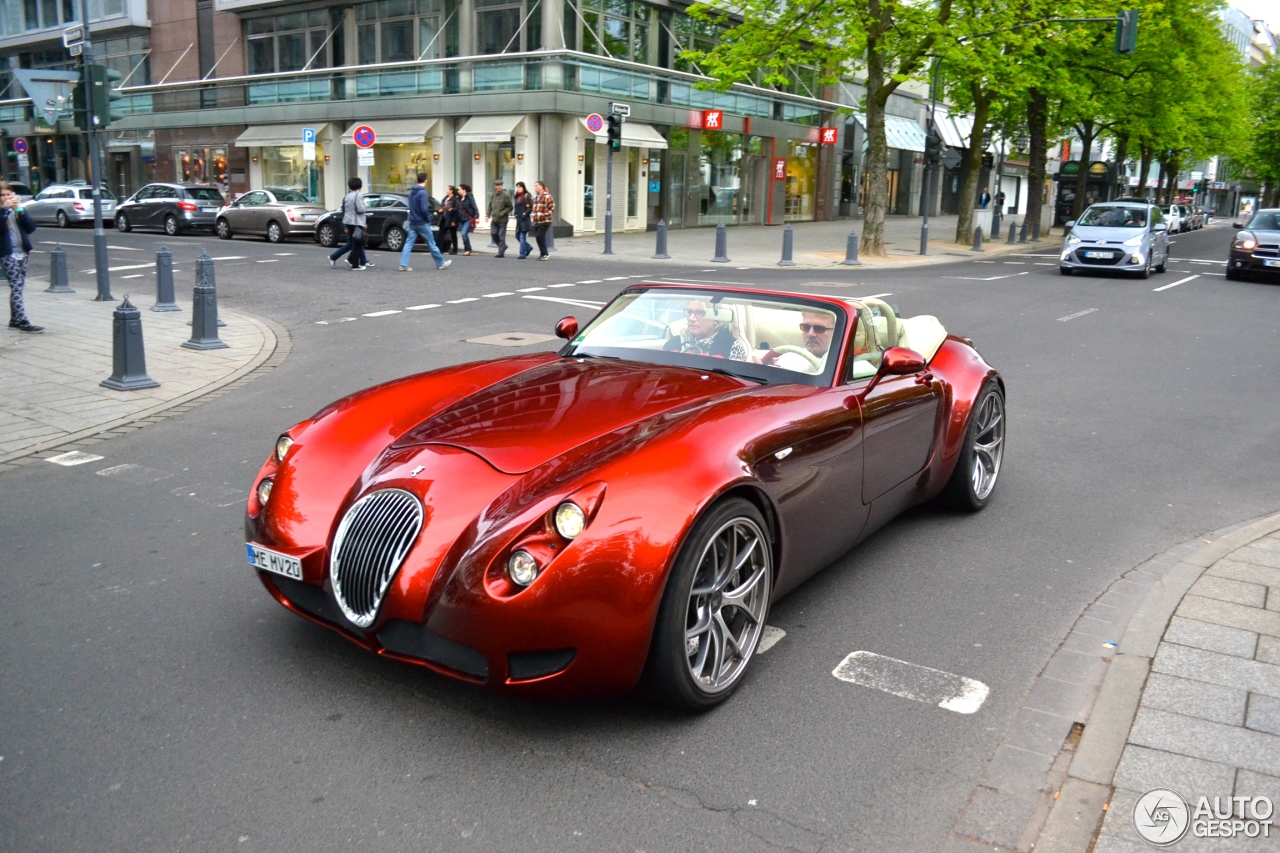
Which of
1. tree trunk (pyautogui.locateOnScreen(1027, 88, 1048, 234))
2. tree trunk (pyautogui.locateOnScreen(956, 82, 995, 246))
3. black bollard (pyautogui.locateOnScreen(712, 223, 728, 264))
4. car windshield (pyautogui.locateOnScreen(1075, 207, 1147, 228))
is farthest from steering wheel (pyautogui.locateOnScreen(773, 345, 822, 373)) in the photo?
tree trunk (pyautogui.locateOnScreen(1027, 88, 1048, 234))

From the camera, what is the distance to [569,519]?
10.8ft

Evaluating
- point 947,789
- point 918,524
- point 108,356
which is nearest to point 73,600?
point 947,789

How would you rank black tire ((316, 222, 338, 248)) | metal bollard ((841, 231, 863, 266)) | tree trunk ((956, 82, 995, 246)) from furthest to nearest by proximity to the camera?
tree trunk ((956, 82, 995, 246)) → black tire ((316, 222, 338, 248)) → metal bollard ((841, 231, 863, 266))

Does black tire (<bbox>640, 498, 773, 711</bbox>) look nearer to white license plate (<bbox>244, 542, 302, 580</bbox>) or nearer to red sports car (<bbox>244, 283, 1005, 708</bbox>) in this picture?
red sports car (<bbox>244, 283, 1005, 708</bbox>)

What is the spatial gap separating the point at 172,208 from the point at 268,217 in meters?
4.92

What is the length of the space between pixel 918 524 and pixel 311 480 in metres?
3.30

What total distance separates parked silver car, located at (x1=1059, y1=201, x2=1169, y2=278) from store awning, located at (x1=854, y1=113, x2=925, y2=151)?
27250 mm

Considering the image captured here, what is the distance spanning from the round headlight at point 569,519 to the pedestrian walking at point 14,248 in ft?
35.9

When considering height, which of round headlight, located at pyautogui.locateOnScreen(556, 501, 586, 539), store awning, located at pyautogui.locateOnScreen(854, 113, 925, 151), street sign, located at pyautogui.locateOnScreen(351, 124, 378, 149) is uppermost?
store awning, located at pyautogui.locateOnScreen(854, 113, 925, 151)

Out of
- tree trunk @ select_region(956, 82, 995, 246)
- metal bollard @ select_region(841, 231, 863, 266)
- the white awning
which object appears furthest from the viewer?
the white awning

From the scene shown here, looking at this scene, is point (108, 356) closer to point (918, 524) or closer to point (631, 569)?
point (918, 524)

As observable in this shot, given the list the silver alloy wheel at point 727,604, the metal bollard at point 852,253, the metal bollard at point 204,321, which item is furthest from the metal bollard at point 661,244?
the silver alloy wheel at point 727,604

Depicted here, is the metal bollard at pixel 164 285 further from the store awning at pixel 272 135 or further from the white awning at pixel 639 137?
the store awning at pixel 272 135

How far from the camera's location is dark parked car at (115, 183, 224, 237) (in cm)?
3192
